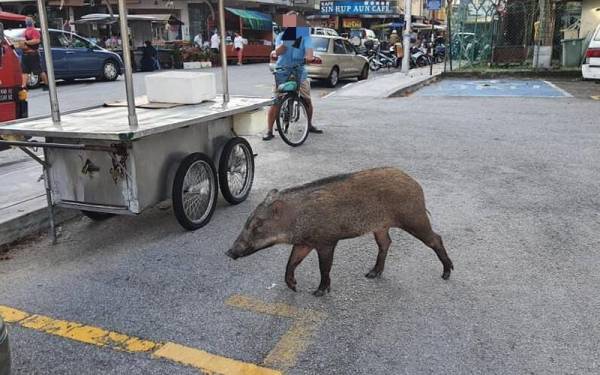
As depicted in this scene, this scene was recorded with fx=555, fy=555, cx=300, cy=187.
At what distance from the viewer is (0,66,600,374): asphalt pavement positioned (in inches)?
120

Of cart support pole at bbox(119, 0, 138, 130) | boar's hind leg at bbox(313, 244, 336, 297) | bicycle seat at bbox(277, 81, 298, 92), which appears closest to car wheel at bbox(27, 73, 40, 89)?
bicycle seat at bbox(277, 81, 298, 92)

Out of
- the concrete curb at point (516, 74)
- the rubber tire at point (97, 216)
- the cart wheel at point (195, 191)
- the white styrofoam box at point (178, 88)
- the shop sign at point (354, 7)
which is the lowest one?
the rubber tire at point (97, 216)

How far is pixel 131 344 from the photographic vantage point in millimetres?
3160

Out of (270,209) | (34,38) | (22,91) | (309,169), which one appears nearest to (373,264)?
(270,209)

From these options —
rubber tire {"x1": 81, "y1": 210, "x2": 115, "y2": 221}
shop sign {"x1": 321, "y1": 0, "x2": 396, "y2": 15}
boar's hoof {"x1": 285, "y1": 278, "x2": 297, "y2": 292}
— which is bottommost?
boar's hoof {"x1": 285, "y1": 278, "x2": 297, "y2": 292}

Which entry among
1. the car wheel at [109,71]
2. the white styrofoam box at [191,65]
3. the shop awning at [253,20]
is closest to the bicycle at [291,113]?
the car wheel at [109,71]

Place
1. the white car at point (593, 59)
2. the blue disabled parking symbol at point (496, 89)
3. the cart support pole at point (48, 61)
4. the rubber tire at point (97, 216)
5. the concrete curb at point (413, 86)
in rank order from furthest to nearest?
the concrete curb at point (413, 86)
the white car at point (593, 59)
the blue disabled parking symbol at point (496, 89)
the rubber tire at point (97, 216)
the cart support pole at point (48, 61)

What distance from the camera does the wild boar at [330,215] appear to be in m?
3.44

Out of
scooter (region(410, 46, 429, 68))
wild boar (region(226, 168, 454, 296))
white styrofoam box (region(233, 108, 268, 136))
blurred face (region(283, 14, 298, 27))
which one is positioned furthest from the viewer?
scooter (region(410, 46, 429, 68))

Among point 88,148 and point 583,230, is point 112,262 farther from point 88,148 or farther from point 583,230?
point 583,230

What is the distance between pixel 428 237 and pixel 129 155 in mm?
2277

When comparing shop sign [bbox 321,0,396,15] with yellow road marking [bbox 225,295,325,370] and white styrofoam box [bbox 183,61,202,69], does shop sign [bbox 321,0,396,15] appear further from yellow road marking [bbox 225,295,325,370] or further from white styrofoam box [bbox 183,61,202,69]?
yellow road marking [bbox 225,295,325,370]

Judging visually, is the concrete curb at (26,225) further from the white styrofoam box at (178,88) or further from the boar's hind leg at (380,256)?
the boar's hind leg at (380,256)

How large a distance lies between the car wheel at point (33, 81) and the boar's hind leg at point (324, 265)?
1414cm
